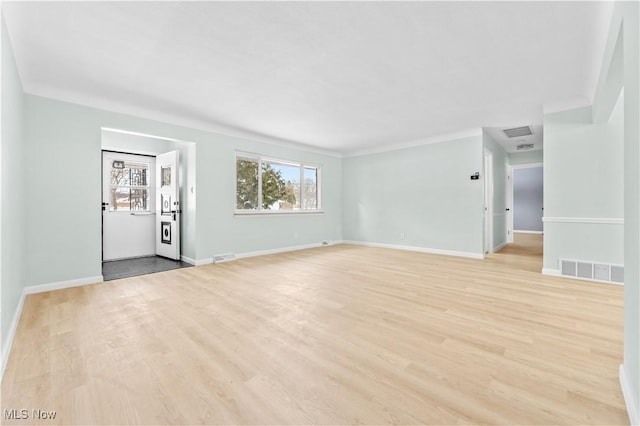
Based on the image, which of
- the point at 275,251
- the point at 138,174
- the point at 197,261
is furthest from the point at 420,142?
the point at 138,174

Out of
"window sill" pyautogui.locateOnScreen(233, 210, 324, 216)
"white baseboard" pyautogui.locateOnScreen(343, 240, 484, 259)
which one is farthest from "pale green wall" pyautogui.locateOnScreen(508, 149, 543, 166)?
"window sill" pyautogui.locateOnScreen(233, 210, 324, 216)

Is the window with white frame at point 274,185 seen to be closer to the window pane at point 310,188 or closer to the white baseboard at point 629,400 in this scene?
the window pane at point 310,188

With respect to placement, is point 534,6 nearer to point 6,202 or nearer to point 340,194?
point 6,202

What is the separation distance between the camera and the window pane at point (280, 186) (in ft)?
19.4

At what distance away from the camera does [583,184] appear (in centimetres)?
371

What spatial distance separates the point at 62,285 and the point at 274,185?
12.4 feet

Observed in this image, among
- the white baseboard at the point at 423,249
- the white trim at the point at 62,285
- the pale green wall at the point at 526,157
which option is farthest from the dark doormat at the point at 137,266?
the pale green wall at the point at 526,157

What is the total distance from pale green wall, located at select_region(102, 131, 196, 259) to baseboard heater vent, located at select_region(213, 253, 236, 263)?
357 mm

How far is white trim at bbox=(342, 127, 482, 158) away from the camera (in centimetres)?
524

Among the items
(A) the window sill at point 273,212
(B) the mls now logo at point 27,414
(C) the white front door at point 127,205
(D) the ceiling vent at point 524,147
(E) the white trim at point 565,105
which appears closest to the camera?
(B) the mls now logo at point 27,414

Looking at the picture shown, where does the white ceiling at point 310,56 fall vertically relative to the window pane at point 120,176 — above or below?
above

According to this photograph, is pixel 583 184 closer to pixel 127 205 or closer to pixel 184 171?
pixel 184 171

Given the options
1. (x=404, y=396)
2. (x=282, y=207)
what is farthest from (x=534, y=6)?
(x=282, y=207)

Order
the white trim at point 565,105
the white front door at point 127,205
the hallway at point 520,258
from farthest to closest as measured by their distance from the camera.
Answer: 1. the white front door at point 127,205
2. the hallway at point 520,258
3. the white trim at point 565,105
